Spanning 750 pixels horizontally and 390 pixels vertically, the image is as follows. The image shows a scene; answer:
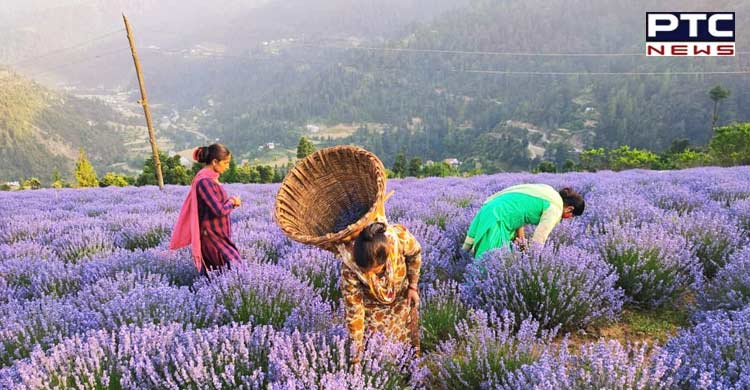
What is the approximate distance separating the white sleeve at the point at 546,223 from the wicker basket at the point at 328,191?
132 centimetres

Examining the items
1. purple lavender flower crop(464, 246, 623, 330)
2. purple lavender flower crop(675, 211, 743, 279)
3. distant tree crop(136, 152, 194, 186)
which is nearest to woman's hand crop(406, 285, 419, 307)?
purple lavender flower crop(464, 246, 623, 330)

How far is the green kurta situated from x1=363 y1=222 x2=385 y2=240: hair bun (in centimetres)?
162

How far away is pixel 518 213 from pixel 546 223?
0.26 metres

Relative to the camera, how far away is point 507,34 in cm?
18275

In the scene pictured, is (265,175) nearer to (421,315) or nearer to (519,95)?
(421,315)

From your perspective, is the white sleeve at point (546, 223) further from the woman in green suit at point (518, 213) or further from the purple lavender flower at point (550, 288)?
the purple lavender flower at point (550, 288)

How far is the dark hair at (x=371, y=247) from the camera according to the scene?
1746 millimetres

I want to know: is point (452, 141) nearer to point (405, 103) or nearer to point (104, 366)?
point (405, 103)

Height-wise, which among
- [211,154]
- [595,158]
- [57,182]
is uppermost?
[211,154]

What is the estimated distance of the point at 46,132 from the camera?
477 feet

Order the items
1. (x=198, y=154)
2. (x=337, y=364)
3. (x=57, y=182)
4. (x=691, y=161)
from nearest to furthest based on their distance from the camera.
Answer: (x=337, y=364), (x=198, y=154), (x=691, y=161), (x=57, y=182)

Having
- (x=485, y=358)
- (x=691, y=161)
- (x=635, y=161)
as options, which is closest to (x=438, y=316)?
(x=485, y=358)

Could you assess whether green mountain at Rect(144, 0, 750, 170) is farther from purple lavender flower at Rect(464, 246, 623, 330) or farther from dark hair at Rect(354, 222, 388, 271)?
dark hair at Rect(354, 222, 388, 271)

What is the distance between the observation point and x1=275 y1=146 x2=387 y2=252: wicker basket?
2.43m
